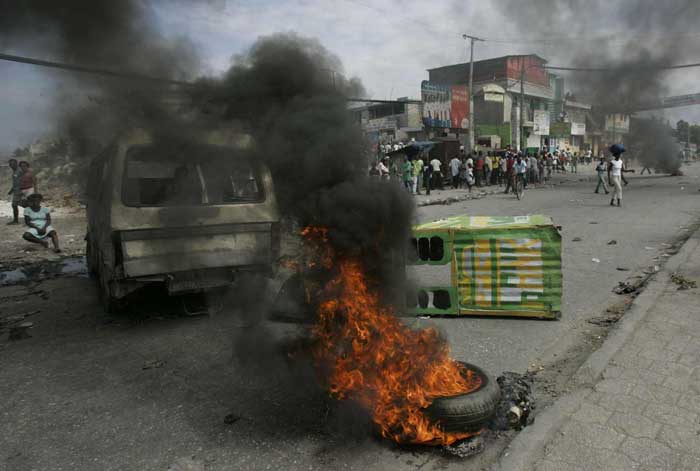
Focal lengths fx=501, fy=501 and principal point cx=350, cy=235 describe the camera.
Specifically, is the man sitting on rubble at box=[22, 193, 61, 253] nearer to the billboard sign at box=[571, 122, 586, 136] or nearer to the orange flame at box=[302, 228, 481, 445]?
the orange flame at box=[302, 228, 481, 445]

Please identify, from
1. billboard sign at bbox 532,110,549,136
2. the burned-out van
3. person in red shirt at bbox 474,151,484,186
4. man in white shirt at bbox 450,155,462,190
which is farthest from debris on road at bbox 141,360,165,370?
billboard sign at bbox 532,110,549,136

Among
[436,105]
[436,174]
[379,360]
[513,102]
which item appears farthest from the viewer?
[513,102]

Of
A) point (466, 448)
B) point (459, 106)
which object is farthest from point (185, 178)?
point (459, 106)

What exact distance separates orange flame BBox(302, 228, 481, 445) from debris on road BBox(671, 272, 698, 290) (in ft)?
13.7

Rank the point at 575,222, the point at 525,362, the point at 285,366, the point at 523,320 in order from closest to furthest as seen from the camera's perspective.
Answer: the point at 285,366
the point at 525,362
the point at 523,320
the point at 575,222

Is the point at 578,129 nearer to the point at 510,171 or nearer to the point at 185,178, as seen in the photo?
the point at 510,171

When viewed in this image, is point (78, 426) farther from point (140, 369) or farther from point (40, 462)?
point (140, 369)

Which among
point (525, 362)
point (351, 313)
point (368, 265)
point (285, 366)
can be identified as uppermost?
point (368, 265)

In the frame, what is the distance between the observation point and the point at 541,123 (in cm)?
4538

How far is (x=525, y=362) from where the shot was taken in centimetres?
398

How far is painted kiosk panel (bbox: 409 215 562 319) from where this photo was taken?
4781mm

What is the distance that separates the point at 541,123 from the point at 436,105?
2056cm

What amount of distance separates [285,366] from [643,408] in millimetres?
2238

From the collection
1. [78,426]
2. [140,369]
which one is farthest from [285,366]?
[140,369]
